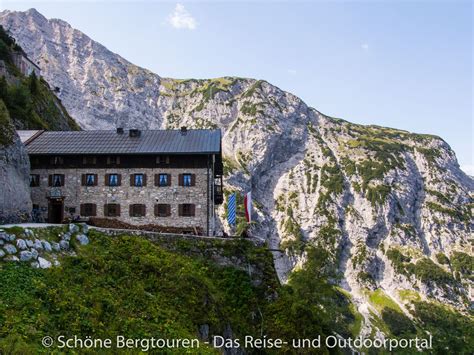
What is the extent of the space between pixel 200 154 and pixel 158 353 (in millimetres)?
27923

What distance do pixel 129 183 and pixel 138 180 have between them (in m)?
1.04

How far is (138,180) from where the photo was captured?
4688 cm

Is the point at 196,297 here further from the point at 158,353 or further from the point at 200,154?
the point at 200,154

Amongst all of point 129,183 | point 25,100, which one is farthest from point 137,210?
point 25,100

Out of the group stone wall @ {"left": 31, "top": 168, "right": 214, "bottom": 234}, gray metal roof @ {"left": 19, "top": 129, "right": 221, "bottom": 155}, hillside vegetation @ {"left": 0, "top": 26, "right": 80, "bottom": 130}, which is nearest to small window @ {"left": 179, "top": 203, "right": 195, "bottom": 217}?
stone wall @ {"left": 31, "top": 168, "right": 214, "bottom": 234}

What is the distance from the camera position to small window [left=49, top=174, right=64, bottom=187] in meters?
47.4

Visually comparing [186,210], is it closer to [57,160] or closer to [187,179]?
[187,179]

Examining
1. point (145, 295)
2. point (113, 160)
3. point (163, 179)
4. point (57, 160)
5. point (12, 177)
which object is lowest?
point (145, 295)

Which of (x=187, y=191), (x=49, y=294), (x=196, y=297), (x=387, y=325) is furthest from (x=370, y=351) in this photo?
(x=49, y=294)

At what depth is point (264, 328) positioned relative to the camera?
33469mm

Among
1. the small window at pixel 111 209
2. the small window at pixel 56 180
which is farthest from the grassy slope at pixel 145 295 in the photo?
the small window at pixel 56 180

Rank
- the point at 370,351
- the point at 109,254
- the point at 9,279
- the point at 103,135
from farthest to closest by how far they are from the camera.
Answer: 1. the point at 370,351
2. the point at 103,135
3. the point at 109,254
4. the point at 9,279

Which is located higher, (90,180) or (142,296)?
(90,180)

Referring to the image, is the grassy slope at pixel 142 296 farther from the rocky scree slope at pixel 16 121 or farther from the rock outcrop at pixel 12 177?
the rocky scree slope at pixel 16 121
